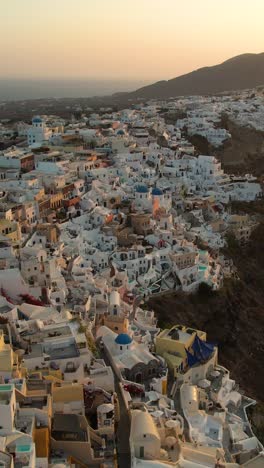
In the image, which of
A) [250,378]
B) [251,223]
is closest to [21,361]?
[250,378]

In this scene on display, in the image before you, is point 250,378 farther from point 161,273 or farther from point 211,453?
point 211,453

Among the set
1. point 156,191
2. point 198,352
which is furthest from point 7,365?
point 156,191

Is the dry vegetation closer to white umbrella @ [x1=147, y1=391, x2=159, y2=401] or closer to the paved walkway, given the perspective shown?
white umbrella @ [x1=147, y1=391, x2=159, y2=401]

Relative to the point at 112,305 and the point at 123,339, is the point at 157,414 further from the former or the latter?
the point at 112,305

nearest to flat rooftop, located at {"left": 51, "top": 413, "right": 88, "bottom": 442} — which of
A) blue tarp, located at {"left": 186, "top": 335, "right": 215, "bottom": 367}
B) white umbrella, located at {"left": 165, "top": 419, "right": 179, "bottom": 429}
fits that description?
white umbrella, located at {"left": 165, "top": 419, "right": 179, "bottom": 429}

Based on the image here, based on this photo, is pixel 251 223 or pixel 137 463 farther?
pixel 251 223

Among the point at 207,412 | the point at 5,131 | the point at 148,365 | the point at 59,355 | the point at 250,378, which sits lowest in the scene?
the point at 250,378

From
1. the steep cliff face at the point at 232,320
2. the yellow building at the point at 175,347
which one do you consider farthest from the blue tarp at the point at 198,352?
the steep cliff face at the point at 232,320

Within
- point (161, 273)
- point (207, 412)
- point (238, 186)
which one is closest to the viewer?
point (207, 412)
